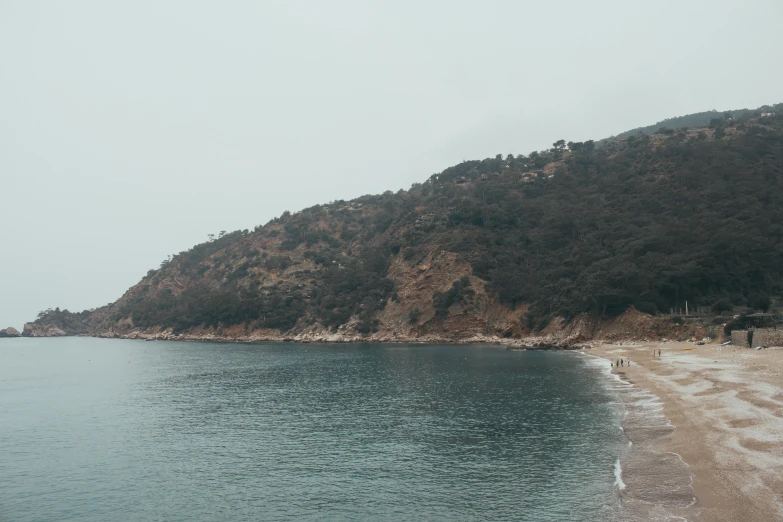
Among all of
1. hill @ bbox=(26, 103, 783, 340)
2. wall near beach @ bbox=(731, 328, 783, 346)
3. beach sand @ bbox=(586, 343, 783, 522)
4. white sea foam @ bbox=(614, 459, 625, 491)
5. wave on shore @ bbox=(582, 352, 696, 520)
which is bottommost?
white sea foam @ bbox=(614, 459, 625, 491)

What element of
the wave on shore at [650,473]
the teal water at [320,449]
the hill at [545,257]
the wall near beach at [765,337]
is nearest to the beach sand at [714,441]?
the wave on shore at [650,473]

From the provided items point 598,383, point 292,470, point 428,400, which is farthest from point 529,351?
point 292,470

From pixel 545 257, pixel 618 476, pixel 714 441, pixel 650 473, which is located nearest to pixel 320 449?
pixel 618 476

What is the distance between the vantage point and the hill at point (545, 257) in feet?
336

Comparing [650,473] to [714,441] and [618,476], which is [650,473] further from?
[714,441]

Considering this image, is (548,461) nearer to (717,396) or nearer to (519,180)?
(717,396)

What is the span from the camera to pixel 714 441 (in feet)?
87.9

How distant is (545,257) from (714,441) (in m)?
111

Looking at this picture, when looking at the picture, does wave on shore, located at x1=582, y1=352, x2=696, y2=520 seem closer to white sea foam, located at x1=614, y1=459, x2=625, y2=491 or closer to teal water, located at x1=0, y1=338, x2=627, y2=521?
white sea foam, located at x1=614, y1=459, x2=625, y2=491

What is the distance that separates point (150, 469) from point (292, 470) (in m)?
8.30

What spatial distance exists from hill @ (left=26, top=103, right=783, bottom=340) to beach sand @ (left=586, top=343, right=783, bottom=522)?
5381cm

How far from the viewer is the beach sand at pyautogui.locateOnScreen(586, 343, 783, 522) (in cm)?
1939

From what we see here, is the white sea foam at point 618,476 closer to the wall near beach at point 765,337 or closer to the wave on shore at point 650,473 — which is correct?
the wave on shore at point 650,473

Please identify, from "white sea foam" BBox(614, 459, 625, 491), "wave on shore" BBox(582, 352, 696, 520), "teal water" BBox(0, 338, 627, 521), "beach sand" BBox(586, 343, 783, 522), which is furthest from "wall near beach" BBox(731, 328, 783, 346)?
"white sea foam" BBox(614, 459, 625, 491)
